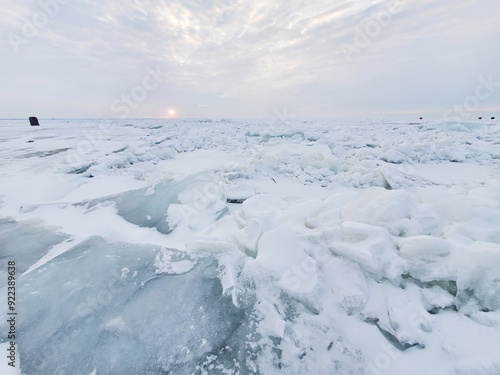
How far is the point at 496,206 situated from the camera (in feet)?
7.42

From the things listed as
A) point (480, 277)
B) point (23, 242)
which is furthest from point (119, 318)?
point (480, 277)

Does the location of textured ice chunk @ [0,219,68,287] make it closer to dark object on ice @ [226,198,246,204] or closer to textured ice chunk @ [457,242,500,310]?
dark object on ice @ [226,198,246,204]

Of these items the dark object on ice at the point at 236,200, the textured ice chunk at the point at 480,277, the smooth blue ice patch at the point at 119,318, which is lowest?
the smooth blue ice patch at the point at 119,318

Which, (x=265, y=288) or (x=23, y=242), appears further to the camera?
(x=23, y=242)

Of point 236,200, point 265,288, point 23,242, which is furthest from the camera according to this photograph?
point 236,200

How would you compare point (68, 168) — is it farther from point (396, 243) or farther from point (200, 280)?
point (396, 243)

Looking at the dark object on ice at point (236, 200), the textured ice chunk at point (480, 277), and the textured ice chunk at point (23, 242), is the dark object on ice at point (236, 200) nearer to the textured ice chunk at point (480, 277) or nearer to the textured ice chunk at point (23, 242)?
the textured ice chunk at point (23, 242)

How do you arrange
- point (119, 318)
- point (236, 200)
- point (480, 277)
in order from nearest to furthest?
point (480, 277) → point (119, 318) → point (236, 200)

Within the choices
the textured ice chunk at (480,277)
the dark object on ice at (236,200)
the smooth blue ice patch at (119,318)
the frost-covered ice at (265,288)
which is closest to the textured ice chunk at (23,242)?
the frost-covered ice at (265,288)

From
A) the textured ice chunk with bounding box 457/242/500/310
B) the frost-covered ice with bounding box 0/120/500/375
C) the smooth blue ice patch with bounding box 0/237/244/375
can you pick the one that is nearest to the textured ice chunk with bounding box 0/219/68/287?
the frost-covered ice with bounding box 0/120/500/375

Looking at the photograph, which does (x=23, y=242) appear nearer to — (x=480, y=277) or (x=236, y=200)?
(x=236, y=200)

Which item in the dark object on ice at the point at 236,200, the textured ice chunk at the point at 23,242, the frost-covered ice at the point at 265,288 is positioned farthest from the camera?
the dark object on ice at the point at 236,200

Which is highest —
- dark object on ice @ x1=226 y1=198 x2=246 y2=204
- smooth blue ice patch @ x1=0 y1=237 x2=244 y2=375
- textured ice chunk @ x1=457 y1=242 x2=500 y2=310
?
textured ice chunk @ x1=457 y1=242 x2=500 y2=310

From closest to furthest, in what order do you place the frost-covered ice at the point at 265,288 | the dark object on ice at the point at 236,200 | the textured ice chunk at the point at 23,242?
the frost-covered ice at the point at 265,288 < the textured ice chunk at the point at 23,242 < the dark object on ice at the point at 236,200
